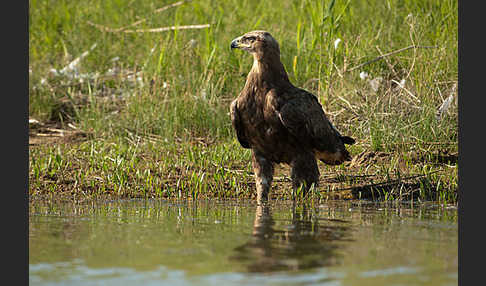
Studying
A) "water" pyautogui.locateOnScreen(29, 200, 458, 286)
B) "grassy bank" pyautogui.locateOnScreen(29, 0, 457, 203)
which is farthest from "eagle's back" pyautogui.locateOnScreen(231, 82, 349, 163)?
"water" pyautogui.locateOnScreen(29, 200, 458, 286)

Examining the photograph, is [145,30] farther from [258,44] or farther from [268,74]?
[268,74]

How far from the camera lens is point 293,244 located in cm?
395

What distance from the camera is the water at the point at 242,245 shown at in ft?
10.5

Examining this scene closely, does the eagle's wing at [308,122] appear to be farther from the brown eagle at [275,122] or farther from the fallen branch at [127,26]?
the fallen branch at [127,26]

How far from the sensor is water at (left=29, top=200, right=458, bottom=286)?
3.20 m

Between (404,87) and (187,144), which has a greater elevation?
(404,87)

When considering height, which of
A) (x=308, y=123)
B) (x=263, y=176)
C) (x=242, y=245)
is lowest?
(x=242, y=245)

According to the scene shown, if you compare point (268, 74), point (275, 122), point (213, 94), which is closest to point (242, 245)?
point (275, 122)

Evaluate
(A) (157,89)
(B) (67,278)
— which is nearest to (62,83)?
(A) (157,89)

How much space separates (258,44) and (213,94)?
2.87 meters

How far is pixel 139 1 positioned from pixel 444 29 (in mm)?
5468

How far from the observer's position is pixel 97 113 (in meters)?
9.11

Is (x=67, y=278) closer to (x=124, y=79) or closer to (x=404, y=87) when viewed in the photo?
(x=404, y=87)

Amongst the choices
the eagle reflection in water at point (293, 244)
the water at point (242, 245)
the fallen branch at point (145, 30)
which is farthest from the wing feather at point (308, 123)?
the fallen branch at point (145, 30)
